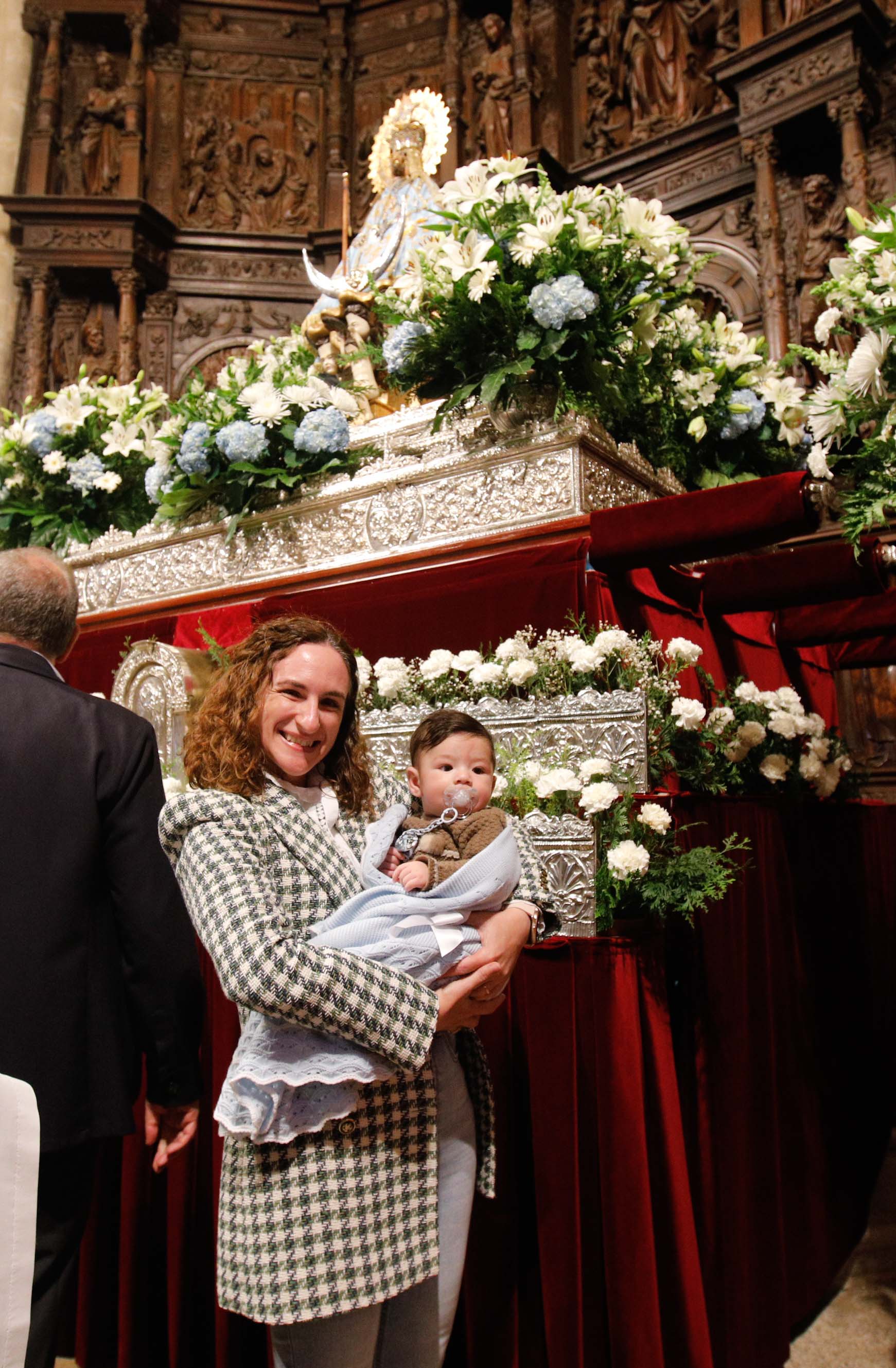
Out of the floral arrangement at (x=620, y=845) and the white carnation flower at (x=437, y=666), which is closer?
the floral arrangement at (x=620, y=845)

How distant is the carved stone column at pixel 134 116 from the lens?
8.66 metres

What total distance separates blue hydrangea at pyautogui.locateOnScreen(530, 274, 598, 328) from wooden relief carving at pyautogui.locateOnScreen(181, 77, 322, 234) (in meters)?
6.56

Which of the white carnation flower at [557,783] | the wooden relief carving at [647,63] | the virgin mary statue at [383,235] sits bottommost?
the white carnation flower at [557,783]

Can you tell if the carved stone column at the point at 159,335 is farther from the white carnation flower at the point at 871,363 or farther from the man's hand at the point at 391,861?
the man's hand at the point at 391,861

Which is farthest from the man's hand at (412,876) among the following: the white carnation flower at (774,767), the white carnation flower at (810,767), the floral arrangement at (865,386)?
the white carnation flower at (810,767)

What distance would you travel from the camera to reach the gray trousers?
4.37 ft

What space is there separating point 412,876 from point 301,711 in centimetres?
31

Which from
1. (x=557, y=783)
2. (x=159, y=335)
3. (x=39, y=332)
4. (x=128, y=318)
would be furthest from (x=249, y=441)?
(x=39, y=332)

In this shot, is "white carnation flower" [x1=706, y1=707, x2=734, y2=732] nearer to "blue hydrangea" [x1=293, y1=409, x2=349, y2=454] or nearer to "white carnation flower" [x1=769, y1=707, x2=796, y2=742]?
"white carnation flower" [x1=769, y1=707, x2=796, y2=742]

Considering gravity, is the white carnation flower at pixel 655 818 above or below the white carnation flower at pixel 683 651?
below

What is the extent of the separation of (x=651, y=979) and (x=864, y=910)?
91.1 inches

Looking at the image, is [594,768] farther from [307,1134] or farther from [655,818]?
[307,1134]

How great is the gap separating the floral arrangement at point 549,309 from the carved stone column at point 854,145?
2416mm

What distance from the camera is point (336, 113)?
8.89 meters
